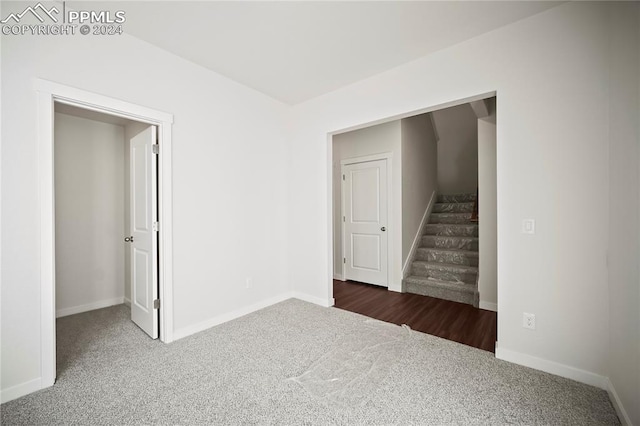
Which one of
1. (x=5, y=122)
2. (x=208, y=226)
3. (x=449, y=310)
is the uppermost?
(x=5, y=122)

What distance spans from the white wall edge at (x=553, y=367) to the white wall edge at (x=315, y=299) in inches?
73.7

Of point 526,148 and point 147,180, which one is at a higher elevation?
point 526,148

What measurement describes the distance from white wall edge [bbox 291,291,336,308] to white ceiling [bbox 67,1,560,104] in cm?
275

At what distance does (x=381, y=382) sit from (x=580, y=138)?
2.26m

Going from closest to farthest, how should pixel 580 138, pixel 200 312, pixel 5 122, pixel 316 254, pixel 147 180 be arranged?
pixel 5 122, pixel 580 138, pixel 147 180, pixel 200 312, pixel 316 254

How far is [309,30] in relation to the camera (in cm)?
231

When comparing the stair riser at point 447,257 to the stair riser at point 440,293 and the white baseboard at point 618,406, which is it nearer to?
the stair riser at point 440,293

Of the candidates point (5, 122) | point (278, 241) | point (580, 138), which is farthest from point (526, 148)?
point (5, 122)

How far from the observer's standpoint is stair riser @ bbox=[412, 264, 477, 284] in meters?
3.83

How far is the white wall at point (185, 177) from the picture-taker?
1.82 meters

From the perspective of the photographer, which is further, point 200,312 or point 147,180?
point 200,312

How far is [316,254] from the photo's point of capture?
145 inches

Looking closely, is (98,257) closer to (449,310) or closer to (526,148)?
(449,310)

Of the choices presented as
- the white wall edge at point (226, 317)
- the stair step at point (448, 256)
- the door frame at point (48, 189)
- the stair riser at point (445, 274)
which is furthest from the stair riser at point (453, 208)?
the door frame at point (48, 189)
